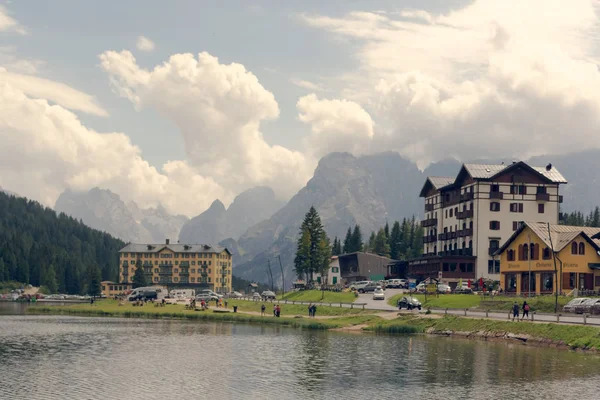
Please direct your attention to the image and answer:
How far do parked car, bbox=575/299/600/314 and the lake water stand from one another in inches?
684

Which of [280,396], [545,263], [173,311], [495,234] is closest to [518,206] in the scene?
[495,234]

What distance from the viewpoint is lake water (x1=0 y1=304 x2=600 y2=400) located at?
4784cm

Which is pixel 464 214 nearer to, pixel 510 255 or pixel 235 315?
pixel 510 255

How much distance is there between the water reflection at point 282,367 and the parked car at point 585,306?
17.2 metres

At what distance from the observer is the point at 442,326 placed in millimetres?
90688

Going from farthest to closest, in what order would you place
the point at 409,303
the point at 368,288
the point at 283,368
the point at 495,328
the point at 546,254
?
1. the point at 368,288
2. the point at 546,254
3. the point at 409,303
4. the point at 495,328
5. the point at 283,368

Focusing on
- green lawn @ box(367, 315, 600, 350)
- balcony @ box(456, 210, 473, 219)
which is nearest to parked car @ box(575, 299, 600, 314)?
green lawn @ box(367, 315, 600, 350)

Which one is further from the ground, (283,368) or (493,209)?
(493,209)

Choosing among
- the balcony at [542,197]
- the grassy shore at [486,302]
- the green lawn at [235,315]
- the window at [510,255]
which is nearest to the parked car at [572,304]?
the grassy shore at [486,302]

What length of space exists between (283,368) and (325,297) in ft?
297

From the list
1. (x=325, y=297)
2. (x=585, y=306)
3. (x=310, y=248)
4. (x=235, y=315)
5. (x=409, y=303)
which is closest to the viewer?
(x=585, y=306)

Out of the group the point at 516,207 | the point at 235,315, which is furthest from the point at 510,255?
the point at 235,315

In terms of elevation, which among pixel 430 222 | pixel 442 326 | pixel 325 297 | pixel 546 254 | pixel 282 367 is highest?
pixel 430 222

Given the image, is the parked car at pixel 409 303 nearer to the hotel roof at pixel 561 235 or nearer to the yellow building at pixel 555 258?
the yellow building at pixel 555 258
